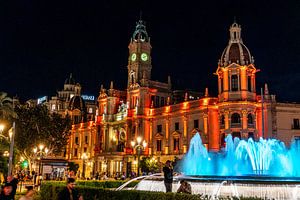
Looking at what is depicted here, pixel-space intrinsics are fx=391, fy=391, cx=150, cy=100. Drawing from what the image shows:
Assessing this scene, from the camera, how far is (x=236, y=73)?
2299 inches

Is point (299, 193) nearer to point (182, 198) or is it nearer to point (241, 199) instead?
point (241, 199)

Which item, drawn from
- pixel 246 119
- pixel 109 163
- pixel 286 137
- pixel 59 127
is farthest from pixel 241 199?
pixel 109 163

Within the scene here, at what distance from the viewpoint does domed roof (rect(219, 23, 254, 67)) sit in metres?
58.6

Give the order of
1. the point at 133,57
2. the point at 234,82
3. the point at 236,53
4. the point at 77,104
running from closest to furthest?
1. the point at 234,82
2. the point at 236,53
3. the point at 133,57
4. the point at 77,104

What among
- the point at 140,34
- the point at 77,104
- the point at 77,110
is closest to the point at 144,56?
the point at 140,34

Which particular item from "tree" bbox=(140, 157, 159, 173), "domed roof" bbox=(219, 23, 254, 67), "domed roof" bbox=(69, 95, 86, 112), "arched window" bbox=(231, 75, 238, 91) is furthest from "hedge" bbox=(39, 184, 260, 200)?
"domed roof" bbox=(69, 95, 86, 112)

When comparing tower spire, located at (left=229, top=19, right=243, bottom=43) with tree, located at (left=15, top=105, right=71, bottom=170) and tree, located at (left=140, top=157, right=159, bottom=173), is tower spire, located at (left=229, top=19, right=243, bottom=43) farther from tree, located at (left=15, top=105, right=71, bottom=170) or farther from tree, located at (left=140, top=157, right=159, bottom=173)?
tree, located at (left=15, top=105, right=71, bottom=170)

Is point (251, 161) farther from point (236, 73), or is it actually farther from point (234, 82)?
point (236, 73)

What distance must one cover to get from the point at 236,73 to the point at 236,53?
10.4ft

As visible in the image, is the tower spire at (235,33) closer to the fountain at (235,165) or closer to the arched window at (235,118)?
the arched window at (235,118)

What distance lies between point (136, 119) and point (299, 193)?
178ft

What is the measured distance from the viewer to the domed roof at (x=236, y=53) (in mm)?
58594

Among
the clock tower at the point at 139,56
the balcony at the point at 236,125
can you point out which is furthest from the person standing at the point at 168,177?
the clock tower at the point at 139,56

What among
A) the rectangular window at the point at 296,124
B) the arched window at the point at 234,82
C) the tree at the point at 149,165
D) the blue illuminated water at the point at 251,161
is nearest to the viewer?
the blue illuminated water at the point at 251,161
